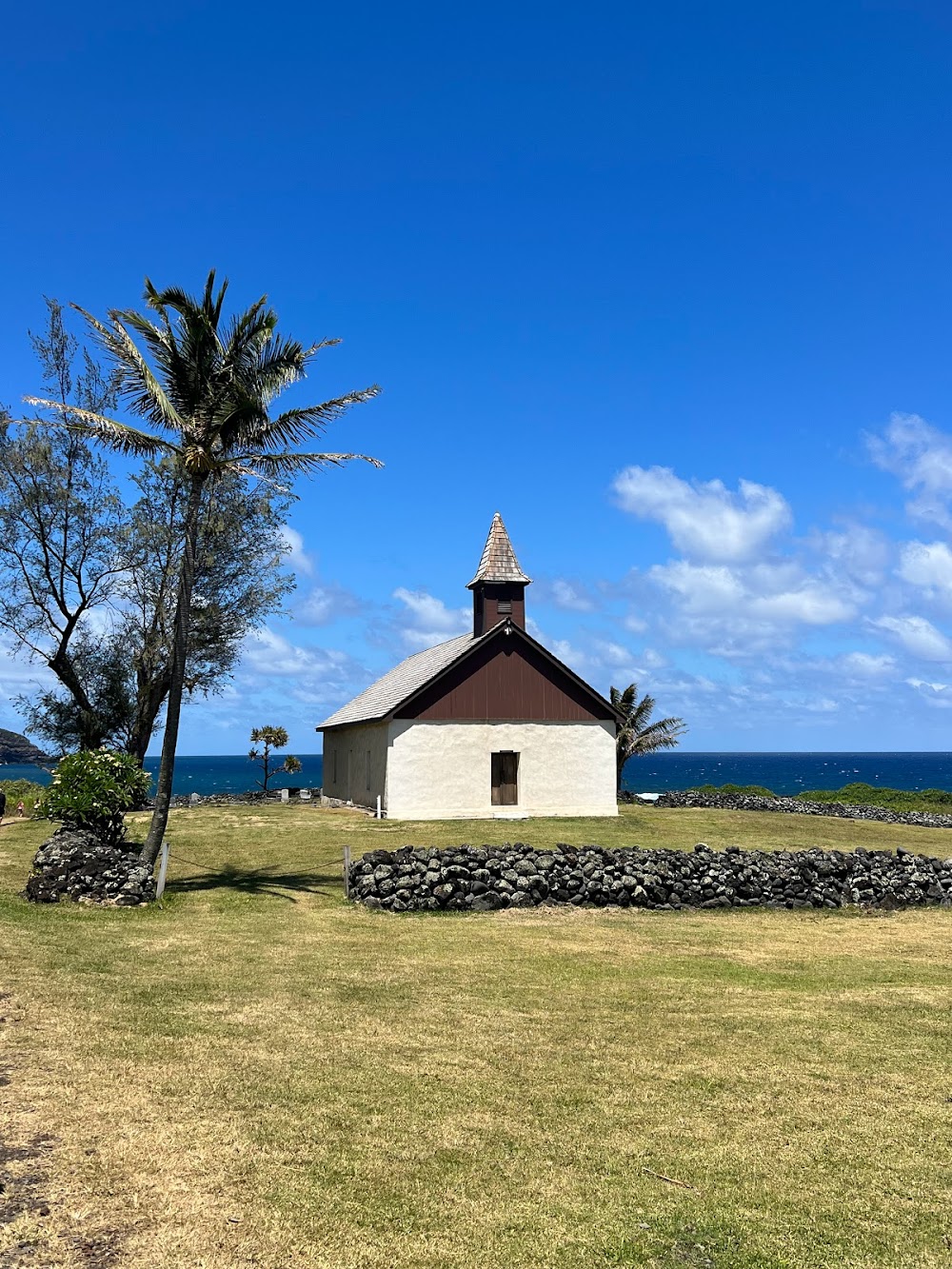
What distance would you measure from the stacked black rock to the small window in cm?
1923

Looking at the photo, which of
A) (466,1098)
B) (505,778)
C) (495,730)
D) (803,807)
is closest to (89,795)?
(466,1098)

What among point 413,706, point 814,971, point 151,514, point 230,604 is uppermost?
point 151,514

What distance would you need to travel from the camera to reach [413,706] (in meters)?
35.8

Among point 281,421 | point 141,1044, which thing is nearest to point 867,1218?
point 141,1044

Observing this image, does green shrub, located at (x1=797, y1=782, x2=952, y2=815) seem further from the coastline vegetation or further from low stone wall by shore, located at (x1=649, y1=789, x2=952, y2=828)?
low stone wall by shore, located at (x1=649, y1=789, x2=952, y2=828)

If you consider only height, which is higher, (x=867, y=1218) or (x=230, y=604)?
(x=230, y=604)

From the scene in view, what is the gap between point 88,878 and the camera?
18.3 meters

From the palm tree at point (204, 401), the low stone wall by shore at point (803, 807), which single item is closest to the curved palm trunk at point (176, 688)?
the palm tree at point (204, 401)

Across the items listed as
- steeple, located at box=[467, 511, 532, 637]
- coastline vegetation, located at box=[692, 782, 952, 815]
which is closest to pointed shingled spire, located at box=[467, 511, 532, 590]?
steeple, located at box=[467, 511, 532, 637]

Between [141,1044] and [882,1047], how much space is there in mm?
→ 7592

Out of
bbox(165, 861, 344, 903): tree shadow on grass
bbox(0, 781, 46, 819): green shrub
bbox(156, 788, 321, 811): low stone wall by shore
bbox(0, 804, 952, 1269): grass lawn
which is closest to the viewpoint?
bbox(0, 804, 952, 1269): grass lawn

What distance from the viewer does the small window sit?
37000 millimetres

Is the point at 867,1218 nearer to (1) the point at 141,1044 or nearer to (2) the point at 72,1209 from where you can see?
(2) the point at 72,1209

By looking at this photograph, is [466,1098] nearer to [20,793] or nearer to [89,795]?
[89,795]
